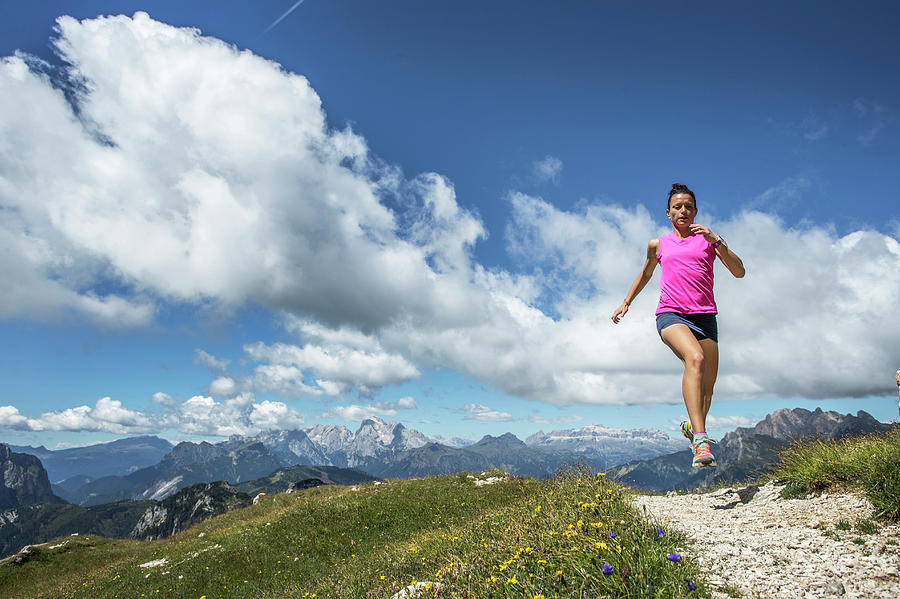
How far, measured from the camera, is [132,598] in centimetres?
1394

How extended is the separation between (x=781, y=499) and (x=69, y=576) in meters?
30.2

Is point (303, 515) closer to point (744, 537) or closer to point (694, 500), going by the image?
point (694, 500)

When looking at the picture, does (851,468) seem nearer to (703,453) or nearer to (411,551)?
(703,453)

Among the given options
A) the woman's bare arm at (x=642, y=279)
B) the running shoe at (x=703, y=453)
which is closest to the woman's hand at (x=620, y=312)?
the woman's bare arm at (x=642, y=279)

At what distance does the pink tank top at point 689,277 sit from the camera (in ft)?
21.5

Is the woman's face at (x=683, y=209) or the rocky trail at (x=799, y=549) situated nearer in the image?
the rocky trail at (x=799, y=549)

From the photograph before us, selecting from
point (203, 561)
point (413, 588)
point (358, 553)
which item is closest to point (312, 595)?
point (413, 588)

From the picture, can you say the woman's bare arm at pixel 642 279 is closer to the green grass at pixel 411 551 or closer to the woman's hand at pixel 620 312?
the woman's hand at pixel 620 312

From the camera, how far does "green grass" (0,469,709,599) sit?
14.7 ft

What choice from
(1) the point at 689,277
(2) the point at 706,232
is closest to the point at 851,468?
(1) the point at 689,277

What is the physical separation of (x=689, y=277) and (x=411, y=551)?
739cm

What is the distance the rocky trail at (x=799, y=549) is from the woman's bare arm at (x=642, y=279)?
11.2 ft

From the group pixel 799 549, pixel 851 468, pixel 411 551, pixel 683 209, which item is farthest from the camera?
pixel 411 551

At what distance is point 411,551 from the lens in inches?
344
